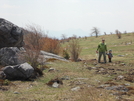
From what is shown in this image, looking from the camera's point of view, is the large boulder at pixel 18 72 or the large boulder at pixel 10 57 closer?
the large boulder at pixel 18 72

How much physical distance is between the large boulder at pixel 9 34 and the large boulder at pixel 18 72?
14.9ft

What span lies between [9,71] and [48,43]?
50.0ft

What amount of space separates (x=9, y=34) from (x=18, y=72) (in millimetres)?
5009

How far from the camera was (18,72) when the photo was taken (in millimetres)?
10258

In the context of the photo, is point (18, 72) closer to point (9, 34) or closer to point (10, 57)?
point (10, 57)

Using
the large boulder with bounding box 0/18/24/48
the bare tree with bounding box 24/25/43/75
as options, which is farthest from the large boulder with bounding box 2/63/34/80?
the large boulder with bounding box 0/18/24/48

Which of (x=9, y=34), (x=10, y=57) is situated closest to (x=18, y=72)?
(x=10, y=57)

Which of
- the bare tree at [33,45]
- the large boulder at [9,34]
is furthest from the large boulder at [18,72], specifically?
the large boulder at [9,34]

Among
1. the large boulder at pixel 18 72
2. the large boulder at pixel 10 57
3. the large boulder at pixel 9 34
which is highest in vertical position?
the large boulder at pixel 9 34

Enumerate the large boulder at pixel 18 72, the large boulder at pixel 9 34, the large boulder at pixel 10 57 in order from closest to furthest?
the large boulder at pixel 18 72
the large boulder at pixel 10 57
the large boulder at pixel 9 34

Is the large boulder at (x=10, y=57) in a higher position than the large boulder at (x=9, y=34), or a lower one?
lower

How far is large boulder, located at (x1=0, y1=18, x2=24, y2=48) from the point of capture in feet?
46.1

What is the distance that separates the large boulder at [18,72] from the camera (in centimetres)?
1019

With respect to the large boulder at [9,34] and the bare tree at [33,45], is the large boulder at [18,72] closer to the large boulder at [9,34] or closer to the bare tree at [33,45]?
the bare tree at [33,45]
